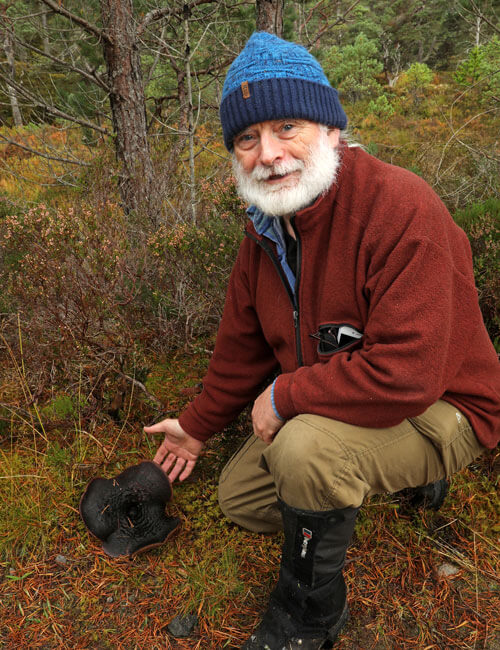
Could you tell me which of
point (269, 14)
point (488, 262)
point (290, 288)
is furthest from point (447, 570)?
point (269, 14)

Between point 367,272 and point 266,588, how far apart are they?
4.77 feet

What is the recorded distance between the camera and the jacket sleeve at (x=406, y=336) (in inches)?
57.2

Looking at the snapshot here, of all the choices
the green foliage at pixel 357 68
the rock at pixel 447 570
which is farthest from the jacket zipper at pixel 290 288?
the green foliage at pixel 357 68

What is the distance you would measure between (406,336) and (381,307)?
0.43 ft

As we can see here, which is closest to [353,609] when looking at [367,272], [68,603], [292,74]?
[68,603]

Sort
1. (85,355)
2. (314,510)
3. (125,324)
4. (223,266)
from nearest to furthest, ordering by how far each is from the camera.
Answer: (314,510) < (85,355) < (125,324) < (223,266)

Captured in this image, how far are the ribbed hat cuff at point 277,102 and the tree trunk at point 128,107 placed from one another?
3192mm

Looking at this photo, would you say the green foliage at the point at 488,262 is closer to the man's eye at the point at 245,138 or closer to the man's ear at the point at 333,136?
the man's ear at the point at 333,136

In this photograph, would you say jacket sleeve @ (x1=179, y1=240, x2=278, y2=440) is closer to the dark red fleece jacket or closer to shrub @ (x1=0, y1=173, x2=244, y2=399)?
the dark red fleece jacket

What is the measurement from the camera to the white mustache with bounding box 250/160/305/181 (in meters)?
1.79

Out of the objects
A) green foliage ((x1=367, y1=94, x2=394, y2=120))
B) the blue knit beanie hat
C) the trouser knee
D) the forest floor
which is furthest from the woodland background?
green foliage ((x1=367, y1=94, x2=394, y2=120))

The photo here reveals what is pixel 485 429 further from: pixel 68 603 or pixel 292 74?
pixel 68 603

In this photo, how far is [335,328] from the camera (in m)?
1.72

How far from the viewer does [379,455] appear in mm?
1622
